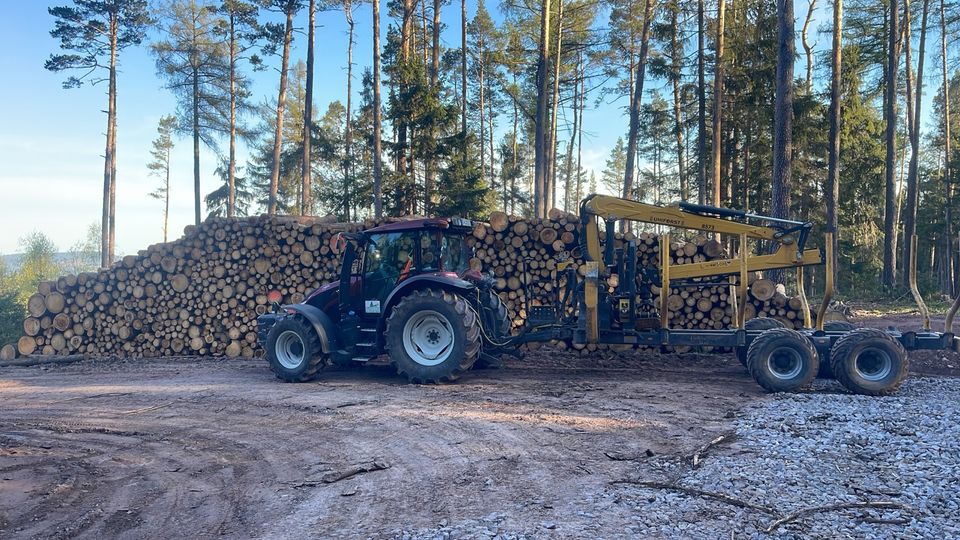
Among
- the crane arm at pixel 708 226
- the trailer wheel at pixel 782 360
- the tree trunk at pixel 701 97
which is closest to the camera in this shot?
the trailer wheel at pixel 782 360

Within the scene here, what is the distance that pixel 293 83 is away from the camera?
32.4 meters

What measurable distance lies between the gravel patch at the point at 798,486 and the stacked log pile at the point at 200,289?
6.75 m

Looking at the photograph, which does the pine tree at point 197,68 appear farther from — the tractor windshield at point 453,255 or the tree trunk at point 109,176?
the tractor windshield at point 453,255

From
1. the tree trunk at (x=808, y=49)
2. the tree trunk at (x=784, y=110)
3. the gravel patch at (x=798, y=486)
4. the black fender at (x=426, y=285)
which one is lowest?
the gravel patch at (x=798, y=486)

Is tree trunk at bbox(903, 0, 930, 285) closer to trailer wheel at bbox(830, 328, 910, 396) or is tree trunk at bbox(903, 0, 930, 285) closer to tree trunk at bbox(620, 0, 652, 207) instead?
tree trunk at bbox(620, 0, 652, 207)

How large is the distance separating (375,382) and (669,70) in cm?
1578

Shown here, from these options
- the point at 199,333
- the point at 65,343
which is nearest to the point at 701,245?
the point at 199,333

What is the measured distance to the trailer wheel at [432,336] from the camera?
794 centimetres

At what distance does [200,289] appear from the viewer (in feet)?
41.8

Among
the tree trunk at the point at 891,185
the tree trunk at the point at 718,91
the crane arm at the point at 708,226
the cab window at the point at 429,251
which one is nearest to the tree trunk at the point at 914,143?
the tree trunk at the point at 891,185

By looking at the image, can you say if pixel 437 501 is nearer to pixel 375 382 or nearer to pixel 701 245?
pixel 375 382

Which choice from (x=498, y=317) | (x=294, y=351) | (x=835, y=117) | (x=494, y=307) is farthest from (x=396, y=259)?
(x=835, y=117)

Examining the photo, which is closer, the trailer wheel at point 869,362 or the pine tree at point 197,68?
the trailer wheel at point 869,362

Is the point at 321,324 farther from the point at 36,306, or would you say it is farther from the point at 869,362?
the point at 36,306
